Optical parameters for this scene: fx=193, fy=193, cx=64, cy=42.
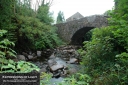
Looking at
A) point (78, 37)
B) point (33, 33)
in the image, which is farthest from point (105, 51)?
point (78, 37)

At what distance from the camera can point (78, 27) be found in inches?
679

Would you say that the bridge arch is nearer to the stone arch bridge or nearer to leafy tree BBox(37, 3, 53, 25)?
the stone arch bridge

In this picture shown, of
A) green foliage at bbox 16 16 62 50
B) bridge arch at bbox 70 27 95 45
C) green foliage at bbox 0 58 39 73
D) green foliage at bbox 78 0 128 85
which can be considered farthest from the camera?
bridge arch at bbox 70 27 95 45

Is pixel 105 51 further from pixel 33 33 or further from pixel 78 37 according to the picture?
pixel 78 37

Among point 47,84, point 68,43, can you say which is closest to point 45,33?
point 68,43

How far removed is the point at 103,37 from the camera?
17.2ft

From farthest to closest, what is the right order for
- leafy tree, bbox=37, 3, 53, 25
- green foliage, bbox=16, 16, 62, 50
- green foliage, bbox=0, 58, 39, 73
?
leafy tree, bbox=37, 3, 53, 25 < green foliage, bbox=16, 16, 62, 50 < green foliage, bbox=0, 58, 39, 73

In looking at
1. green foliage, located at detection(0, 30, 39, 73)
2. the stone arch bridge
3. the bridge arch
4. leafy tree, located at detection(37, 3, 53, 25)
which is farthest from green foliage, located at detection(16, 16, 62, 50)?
green foliage, located at detection(0, 30, 39, 73)

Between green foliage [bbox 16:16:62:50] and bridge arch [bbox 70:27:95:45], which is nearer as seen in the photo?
green foliage [bbox 16:16:62:50]

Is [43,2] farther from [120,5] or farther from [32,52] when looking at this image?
[120,5]

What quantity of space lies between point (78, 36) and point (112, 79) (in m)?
15.8

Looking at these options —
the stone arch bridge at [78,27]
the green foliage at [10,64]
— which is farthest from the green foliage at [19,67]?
the stone arch bridge at [78,27]

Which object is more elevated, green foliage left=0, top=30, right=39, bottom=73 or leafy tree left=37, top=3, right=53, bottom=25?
leafy tree left=37, top=3, right=53, bottom=25

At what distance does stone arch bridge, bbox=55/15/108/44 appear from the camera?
50.8 ft
